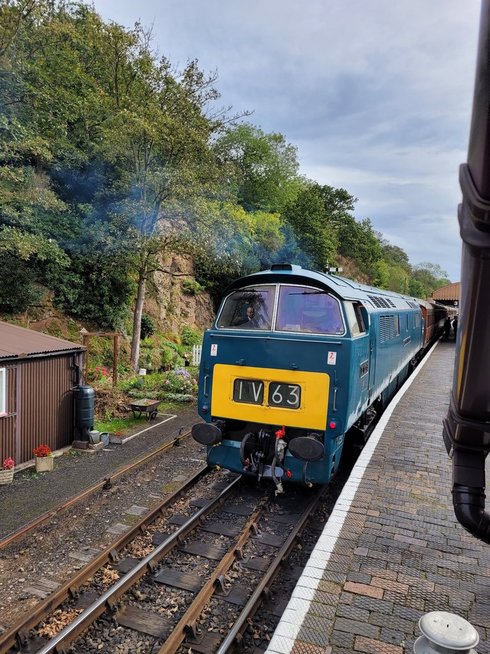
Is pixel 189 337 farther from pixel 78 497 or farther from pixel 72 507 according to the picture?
pixel 72 507

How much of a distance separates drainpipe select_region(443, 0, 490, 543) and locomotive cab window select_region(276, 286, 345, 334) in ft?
13.3

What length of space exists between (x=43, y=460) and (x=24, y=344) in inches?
96.2

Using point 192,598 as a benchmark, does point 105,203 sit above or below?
above

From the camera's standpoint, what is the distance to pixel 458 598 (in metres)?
3.73

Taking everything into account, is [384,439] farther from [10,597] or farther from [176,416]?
[176,416]

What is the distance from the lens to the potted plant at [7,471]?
804 cm

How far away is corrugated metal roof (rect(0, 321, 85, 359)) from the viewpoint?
876 cm

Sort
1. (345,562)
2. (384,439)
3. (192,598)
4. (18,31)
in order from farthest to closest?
(18,31)
(384,439)
(192,598)
(345,562)

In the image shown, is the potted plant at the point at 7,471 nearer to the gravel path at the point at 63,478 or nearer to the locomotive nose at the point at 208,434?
the gravel path at the point at 63,478

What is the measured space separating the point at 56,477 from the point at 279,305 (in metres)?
5.44

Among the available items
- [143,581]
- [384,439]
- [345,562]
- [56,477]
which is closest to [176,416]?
[56,477]

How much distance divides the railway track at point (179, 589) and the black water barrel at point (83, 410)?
4.47 m

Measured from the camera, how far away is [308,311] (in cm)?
657

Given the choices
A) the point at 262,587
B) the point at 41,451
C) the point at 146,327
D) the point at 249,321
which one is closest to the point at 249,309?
the point at 249,321
